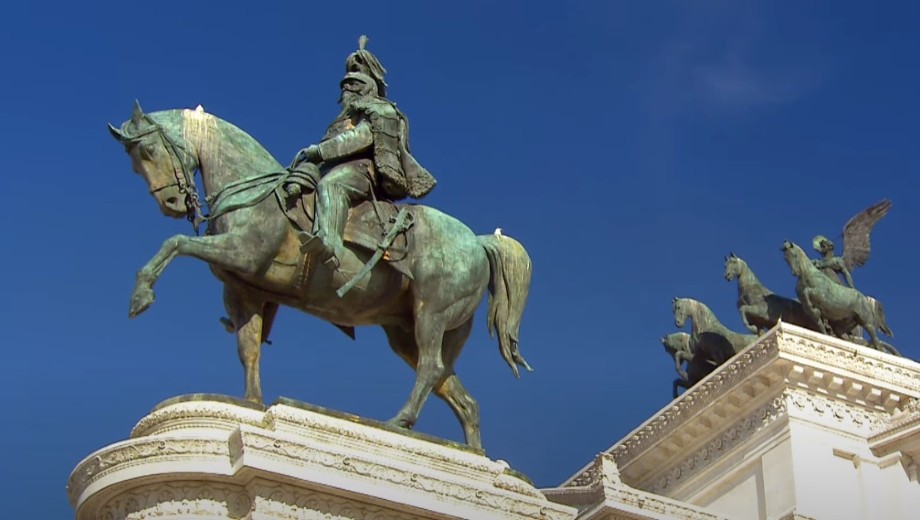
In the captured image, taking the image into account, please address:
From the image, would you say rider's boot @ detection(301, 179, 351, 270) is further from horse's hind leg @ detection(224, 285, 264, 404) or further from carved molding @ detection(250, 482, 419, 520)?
carved molding @ detection(250, 482, 419, 520)

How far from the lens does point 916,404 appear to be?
28000 millimetres

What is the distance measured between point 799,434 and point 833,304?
459 centimetres

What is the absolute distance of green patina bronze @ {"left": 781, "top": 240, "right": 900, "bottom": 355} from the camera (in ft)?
102

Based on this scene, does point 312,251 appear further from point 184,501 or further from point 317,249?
point 184,501

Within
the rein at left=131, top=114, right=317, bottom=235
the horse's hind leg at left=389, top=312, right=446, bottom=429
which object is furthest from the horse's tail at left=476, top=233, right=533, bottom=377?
the rein at left=131, top=114, right=317, bottom=235

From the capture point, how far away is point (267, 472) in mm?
15305

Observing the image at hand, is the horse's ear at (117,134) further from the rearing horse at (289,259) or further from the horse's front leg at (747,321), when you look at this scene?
the horse's front leg at (747,321)

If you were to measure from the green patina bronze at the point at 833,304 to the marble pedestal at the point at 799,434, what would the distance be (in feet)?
7.68

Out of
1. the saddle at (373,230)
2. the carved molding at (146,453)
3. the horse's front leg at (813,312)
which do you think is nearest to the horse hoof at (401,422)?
the saddle at (373,230)

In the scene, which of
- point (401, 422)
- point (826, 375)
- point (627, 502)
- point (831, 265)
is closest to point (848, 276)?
point (831, 265)

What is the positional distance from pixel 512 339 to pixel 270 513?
439 centimetres

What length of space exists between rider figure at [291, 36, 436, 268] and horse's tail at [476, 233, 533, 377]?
104cm

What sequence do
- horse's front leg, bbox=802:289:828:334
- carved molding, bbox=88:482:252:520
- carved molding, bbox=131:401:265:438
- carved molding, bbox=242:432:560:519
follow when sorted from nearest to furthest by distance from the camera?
carved molding, bbox=88:482:252:520 → carved molding, bbox=242:432:560:519 → carved molding, bbox=131:401:265:438 → horse's front leg, bbox=802:289:828:334

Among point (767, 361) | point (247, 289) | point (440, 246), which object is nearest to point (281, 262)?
point (247, 289)
